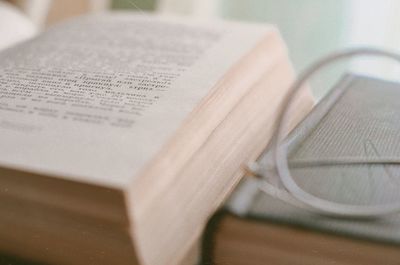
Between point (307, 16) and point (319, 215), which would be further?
point (307, 16)

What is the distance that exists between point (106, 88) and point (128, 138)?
7 centimetres

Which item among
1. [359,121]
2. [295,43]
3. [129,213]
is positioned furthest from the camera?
[295,43]

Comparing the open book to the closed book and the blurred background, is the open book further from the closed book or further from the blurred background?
the blurred background

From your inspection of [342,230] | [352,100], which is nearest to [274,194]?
[342,230]

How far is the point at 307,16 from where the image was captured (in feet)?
2.47

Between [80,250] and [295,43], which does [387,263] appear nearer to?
[80,250]

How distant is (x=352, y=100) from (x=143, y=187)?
205mm

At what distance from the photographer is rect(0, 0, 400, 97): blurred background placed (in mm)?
689

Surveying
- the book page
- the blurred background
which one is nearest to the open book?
the book page

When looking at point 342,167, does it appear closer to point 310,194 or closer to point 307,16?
point 310,194

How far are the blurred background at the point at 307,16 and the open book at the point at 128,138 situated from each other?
0.27m

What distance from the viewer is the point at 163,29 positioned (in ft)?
1.51

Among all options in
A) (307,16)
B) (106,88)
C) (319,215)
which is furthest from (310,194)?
(307,16)

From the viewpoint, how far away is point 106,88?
0.35 metres
